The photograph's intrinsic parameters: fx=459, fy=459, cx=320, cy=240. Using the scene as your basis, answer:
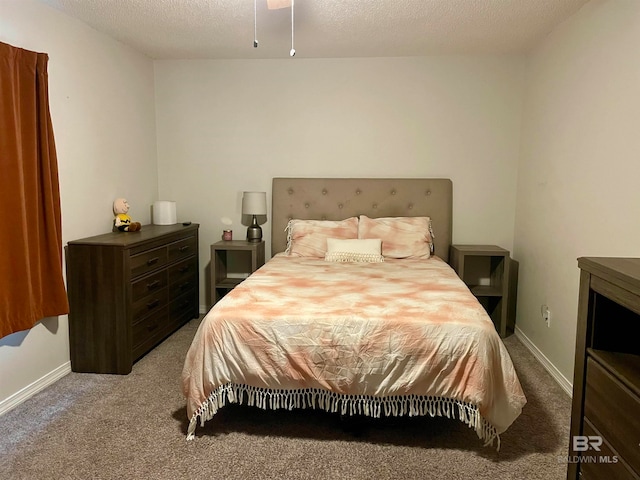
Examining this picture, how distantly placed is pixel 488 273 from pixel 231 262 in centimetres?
231

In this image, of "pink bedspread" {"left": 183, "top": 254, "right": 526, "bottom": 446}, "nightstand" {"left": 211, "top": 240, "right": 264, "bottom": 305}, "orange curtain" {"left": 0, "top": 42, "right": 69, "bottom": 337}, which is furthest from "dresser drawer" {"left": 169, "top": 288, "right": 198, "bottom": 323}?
"pink bedspread" {"left": 183, "top": 254, "right": 526, "bottom": 446}

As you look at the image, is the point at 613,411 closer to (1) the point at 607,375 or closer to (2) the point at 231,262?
(1) the point at 607,375

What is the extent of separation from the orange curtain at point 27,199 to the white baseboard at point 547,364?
10.0 ft

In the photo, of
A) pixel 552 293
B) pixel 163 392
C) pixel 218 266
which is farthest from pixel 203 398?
pixel 552 293

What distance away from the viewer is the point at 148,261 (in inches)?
126

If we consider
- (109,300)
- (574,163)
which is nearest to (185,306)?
(109,300)

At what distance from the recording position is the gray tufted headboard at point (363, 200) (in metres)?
3.95

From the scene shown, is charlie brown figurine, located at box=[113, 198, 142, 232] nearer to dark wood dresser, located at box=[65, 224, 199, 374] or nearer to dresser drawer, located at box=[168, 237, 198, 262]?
dark wood dresser, located at box=[65, 224, 199, 374]

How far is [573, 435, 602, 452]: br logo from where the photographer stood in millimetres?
1444

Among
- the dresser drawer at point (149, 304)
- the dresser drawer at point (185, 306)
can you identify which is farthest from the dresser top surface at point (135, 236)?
the dresser drawer at point (185, 306)

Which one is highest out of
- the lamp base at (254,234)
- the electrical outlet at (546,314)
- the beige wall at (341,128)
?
the beige wall at (341,128)

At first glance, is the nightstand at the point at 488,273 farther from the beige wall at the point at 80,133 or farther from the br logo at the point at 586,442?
the beige wall at the point at 80,133

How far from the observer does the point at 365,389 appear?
2.12m

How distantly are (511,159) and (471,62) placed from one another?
885mm
